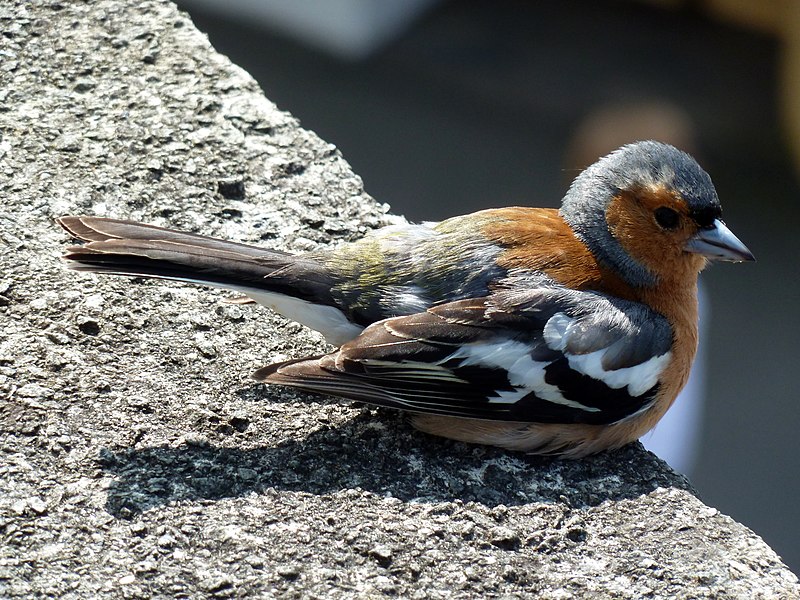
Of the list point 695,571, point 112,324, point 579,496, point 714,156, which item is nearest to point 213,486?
point 112,324

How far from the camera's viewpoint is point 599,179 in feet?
11.2

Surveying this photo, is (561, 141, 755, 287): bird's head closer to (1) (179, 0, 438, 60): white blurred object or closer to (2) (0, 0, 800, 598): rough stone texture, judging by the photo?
(2) (0, 0, 800, 598): rough stone texture

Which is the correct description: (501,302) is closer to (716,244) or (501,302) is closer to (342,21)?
(716,244)

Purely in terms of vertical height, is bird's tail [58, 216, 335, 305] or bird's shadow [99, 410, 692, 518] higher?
bird's tail [58, 216, 335, 305]

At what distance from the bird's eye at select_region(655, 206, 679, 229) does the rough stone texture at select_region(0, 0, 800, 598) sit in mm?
727

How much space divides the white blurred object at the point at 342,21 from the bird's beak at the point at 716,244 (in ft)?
20.4

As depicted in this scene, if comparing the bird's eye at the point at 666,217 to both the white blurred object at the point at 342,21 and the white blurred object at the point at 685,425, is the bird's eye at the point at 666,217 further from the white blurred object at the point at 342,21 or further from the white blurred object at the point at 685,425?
the white blurred object at the point at 342,21

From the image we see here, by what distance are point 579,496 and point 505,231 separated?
825mm

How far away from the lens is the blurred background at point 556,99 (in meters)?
7.92

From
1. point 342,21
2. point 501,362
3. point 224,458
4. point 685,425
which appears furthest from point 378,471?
point 342,21

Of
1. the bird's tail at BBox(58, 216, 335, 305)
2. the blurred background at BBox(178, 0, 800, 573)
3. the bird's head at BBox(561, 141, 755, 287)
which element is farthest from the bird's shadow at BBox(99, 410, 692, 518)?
the blurred background at BBox(178, 0, 800, 573)

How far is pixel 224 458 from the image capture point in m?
2.64

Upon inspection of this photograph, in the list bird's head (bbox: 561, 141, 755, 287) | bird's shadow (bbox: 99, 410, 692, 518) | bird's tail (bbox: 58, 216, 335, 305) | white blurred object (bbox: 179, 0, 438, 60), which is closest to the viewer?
bird's shadow (bbox: 99, 410, 692, 518)

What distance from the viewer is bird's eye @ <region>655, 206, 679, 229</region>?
3.32 meters
